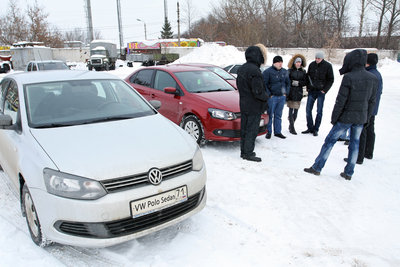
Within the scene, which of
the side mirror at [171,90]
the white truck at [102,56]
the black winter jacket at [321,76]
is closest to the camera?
the side mirror at [171,90]

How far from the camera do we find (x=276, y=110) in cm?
657

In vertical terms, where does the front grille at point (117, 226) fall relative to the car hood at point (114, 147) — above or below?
below

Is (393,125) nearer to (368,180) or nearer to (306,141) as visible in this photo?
(306,141)

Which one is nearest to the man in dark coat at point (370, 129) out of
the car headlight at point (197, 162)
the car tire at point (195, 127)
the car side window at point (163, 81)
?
the car tire at point (195, 127)

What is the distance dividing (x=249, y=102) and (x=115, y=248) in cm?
309

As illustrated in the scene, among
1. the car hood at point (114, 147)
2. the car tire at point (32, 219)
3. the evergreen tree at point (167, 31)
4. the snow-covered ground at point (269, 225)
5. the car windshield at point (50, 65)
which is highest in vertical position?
the evergreen tree at point (167, 31)

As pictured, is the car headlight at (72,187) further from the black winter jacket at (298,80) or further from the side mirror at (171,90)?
the black winter jacket at (298,80)

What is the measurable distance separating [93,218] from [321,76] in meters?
5.93

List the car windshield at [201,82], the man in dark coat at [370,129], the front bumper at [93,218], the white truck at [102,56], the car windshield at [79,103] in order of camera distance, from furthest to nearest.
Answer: the white truck at [102,56], the car windshield at [201,82], the man in dark coat at [370,129], the car windshield at [79,103], the front bumper at [93,218]

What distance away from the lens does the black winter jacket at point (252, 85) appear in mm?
4723

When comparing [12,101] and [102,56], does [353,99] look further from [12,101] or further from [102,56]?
[102,56]

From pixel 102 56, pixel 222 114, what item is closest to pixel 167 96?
pixel 222 114

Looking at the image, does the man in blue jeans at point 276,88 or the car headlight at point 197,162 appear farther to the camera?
the man in blue jeans at point 276,88

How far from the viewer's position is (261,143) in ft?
20.3
